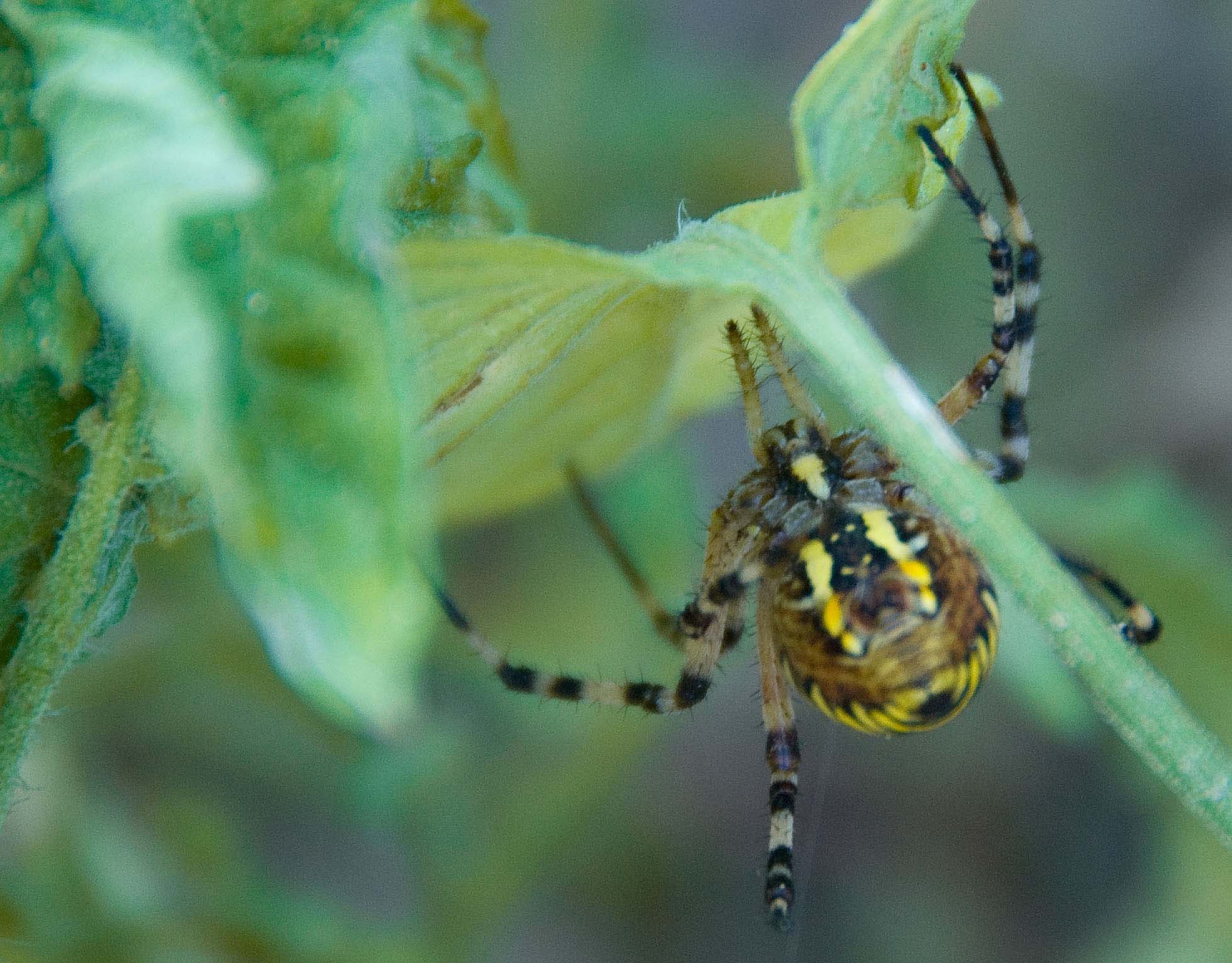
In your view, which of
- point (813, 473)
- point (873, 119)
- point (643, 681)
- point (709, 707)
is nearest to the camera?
point (873, 119)

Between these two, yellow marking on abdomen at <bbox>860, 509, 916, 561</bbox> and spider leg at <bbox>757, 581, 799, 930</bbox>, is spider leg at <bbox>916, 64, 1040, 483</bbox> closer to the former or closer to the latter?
yellow marking on abdomen at <bbox>860, 509, 916, 561</bbox>

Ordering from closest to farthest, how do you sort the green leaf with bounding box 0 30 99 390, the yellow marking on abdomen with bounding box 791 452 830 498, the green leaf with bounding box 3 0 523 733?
the green leaf with bounding box 3 0 523 733, the green leaf with bounding box 0 30 99 390, the yellow marking on abdomen with bounding box 791 452 830 498

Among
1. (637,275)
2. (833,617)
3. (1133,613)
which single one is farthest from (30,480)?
(1133,613)

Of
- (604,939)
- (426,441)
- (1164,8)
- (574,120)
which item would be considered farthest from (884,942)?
(1164,8)

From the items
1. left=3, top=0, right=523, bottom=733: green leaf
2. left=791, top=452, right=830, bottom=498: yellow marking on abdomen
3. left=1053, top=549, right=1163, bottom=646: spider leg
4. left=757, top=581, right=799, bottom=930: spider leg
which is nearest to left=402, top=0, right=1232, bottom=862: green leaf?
left=3, top=0, right=523, bottom=733: green leaf

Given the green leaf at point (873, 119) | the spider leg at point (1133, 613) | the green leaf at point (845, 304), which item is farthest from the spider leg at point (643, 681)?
the green leaf at point (873, 119)

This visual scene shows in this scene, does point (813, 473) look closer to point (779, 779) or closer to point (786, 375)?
point (786, 375)

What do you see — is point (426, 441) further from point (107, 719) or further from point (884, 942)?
point (884, 942)
